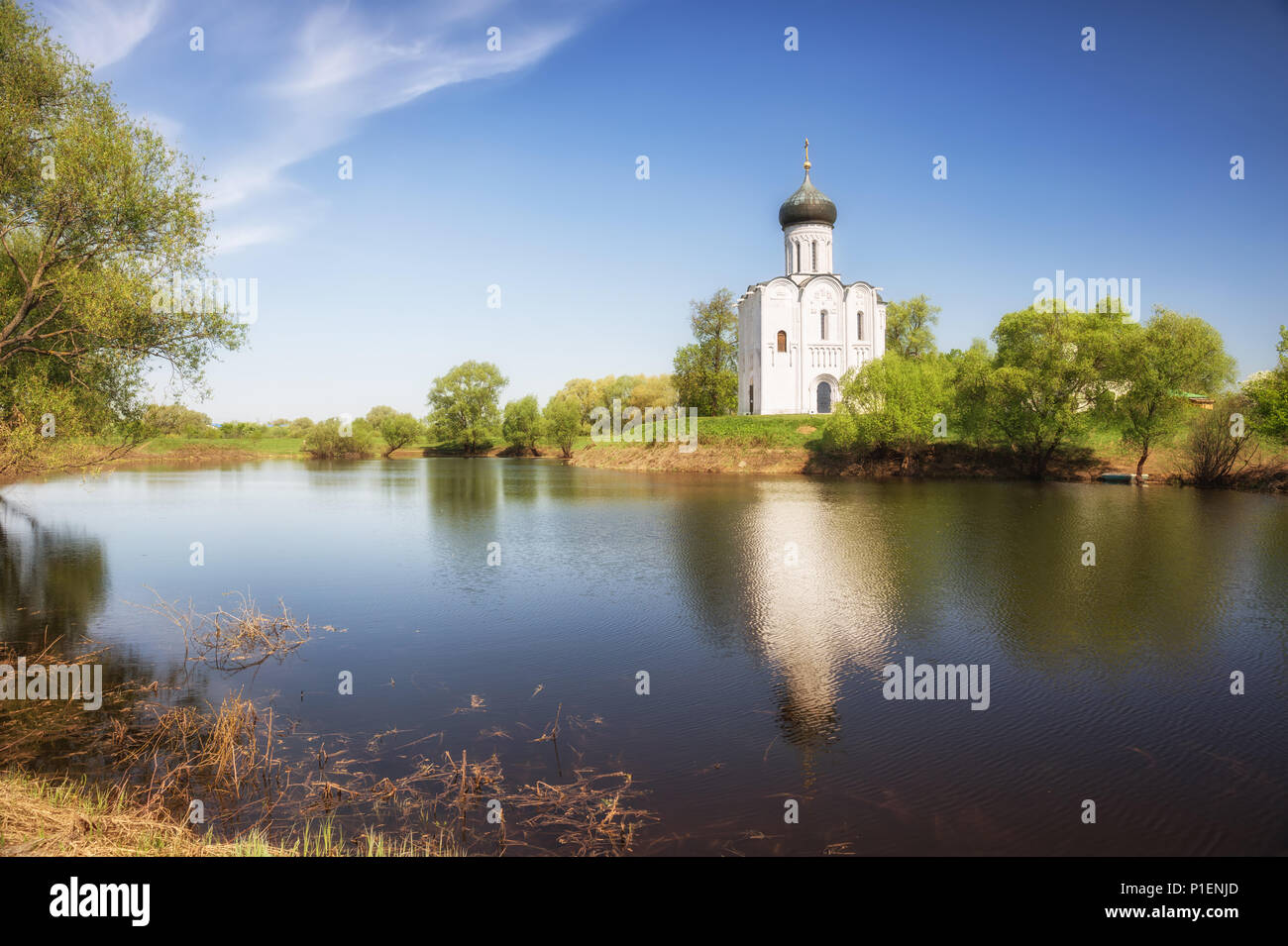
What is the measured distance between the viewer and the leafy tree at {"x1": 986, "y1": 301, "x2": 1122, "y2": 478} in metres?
43.4

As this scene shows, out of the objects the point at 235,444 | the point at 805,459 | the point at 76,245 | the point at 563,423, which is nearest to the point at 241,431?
the point at 235,444

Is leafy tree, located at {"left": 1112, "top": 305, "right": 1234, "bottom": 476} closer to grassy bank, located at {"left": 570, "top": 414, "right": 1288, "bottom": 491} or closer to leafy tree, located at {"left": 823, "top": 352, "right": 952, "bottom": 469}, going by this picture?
grassy bank, located at {"left": 570, "top": 414, "right": 1288, "bottom": 491}

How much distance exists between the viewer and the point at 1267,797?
7.63 meters

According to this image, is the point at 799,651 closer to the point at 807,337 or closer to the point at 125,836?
the point at 125,836

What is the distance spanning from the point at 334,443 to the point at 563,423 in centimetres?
3380

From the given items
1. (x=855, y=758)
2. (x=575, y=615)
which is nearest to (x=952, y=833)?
(x=855, y=758)

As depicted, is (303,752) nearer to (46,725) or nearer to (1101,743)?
(46,725)

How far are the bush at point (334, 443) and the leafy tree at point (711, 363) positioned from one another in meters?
46.7

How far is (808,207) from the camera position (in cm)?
6850

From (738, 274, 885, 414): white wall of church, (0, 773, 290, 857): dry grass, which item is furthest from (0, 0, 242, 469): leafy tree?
(738, 274, 885, 414): white wall of church

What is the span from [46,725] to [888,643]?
13.0 m

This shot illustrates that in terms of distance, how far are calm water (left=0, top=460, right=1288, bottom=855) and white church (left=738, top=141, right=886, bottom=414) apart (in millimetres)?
40924

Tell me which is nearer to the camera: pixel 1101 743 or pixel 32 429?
pixel 1101 743

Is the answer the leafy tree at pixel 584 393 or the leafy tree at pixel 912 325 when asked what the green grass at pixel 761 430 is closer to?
the leafy tree at pixel 912 325
